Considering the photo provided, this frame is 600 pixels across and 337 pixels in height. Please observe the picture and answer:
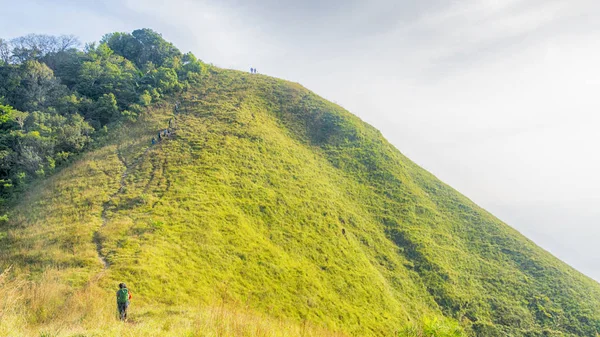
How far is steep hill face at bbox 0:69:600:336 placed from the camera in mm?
23094

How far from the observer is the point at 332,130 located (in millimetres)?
62656

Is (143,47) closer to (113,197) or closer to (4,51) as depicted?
(4,51)

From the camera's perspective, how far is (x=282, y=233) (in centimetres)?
3434

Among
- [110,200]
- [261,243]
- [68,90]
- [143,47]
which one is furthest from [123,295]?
[143,47]

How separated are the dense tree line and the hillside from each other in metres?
2.30

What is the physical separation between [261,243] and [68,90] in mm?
42863

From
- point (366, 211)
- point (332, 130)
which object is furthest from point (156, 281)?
point (332, 130)


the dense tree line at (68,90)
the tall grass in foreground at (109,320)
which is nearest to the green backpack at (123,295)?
the tall grass in foreground at (109,320)

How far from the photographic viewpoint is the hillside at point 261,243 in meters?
17.4

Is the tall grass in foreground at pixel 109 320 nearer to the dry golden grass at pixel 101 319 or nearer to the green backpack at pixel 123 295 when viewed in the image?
the dry golden grass at pixel 101 319

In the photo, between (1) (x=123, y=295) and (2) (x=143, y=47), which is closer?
(1) (x=123, y=295)

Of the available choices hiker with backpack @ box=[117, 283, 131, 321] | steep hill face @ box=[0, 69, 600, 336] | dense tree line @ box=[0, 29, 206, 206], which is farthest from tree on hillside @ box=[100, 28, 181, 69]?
hiker with backpack @ box=[117, 283, 131, 321]

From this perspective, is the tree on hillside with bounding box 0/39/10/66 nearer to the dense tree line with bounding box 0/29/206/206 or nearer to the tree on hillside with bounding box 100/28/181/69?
the dense tree line with bounding box 0/29/206/206

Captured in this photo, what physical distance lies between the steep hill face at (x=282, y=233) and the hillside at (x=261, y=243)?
19 cm
